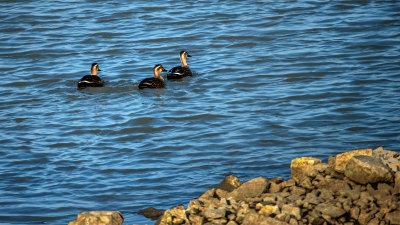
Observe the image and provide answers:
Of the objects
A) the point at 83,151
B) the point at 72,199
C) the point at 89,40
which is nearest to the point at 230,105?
the point at 83,151

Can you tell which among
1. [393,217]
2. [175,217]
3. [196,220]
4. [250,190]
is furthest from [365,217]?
[175,217]

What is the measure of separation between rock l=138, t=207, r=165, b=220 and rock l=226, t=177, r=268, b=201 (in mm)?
984

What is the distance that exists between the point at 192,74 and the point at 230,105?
9.75ft

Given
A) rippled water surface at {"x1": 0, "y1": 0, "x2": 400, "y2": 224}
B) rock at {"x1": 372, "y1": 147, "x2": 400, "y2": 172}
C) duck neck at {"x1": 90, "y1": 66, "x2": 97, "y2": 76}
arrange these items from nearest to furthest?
rock at {"x1": 372, "y1": 147, "x2": 400, "y2": 172}, rippled water surface at {"x1": 0, "y1": 0, "x2": 400, "y2": 224}, duck neck at {"x1": 90, "y1": 66, "x2": 97, "y2": 76}

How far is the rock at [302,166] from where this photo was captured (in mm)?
7791

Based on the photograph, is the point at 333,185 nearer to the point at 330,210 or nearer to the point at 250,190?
the point at 330,210

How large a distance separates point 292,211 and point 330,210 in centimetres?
44

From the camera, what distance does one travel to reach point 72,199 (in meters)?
8.56

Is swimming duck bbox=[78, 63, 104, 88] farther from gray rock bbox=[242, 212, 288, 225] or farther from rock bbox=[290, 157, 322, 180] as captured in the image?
gray rock bbox=[242, 212, 288, 225]

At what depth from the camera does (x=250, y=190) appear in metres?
7.31

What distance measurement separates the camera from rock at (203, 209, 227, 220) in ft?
21.6

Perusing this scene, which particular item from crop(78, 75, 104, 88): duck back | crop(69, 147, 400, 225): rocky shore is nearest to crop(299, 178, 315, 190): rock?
crop(69, 147, 400, 225): rocky shore

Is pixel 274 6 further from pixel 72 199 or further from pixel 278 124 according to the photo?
pixel 72 199

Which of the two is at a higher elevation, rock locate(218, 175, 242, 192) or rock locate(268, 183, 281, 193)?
rock locate(268, 183, 281, 193)
